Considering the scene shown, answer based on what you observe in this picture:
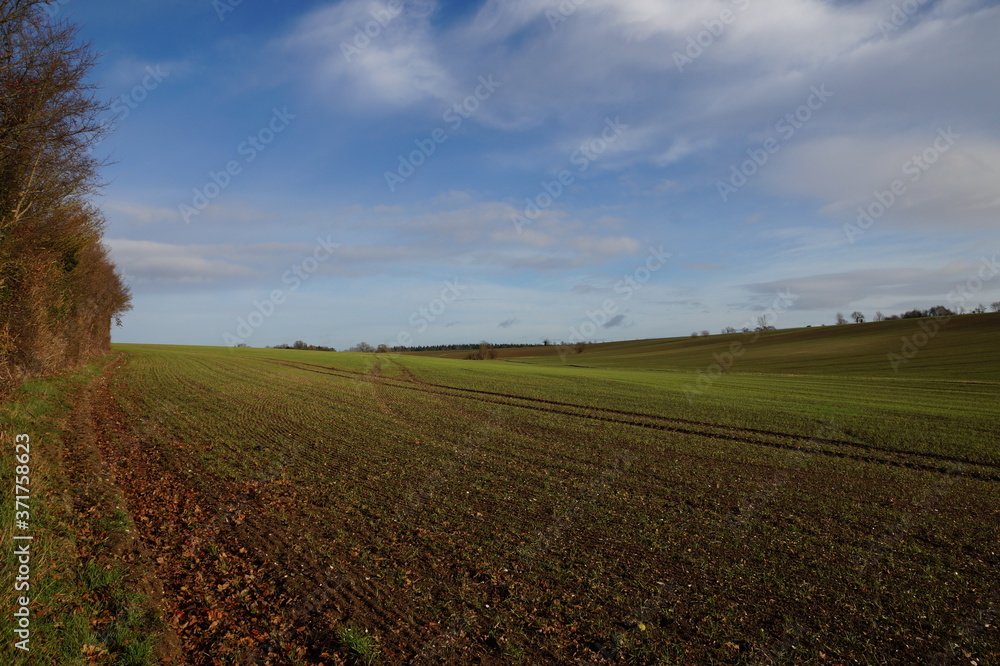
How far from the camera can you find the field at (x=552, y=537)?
609 centimetres

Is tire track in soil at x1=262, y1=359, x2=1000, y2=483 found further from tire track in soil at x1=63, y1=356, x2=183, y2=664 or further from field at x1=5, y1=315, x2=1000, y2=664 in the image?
tire track in soil at x1=63, y1=356, x2=183, y2=664

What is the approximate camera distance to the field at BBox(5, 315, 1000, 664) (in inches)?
240

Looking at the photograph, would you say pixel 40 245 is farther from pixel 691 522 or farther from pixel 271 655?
pixel 691 522

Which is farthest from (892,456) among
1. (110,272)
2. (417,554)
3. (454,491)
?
(110,272)

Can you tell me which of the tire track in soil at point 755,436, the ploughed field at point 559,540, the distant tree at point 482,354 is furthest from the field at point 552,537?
the distant tree at point 482,354

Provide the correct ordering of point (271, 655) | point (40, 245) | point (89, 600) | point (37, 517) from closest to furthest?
point (271, 655) → point (89, 600) → point (37, 517) → point (40, 245)

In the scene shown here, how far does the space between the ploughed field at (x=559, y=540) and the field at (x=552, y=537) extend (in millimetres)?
48

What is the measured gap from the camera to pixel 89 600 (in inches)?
247

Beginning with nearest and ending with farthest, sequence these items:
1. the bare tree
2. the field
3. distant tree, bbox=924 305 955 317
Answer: the field
the bare tree
distant tree, bbox=924 305 955 317

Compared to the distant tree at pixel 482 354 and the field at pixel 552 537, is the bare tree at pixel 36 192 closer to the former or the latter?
the field at pixel 552 537

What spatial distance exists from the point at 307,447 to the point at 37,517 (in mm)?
8043

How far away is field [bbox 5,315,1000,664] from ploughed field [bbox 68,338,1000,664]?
48 millimetres

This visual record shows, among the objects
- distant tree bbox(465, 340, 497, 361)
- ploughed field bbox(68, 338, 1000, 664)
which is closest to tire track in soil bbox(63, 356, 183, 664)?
ploughed field bbox(68, 338, 1000, 664)

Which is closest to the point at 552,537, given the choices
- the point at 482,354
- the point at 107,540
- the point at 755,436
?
the point at 107,540
